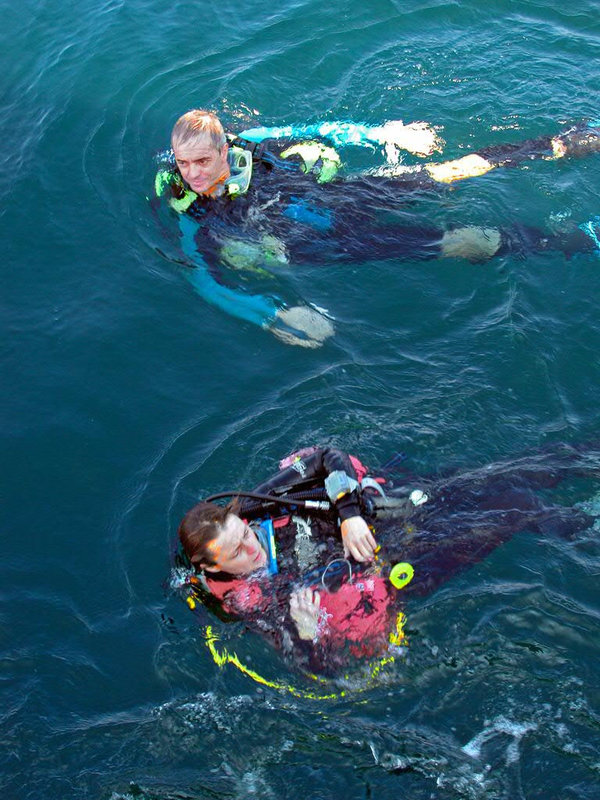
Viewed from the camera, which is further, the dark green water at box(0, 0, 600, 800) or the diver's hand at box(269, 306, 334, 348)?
the diver's hand at box(269, 306, 334, 348)

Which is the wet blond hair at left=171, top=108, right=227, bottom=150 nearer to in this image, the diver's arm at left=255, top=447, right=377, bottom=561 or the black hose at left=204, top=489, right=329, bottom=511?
the diver's arm at left=255, top=447, right=377, bottom=561

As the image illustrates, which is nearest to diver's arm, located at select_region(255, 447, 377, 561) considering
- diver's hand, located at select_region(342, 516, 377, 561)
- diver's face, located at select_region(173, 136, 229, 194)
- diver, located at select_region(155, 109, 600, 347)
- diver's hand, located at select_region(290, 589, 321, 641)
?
diver's hand, located at select_region(342, 516, 377, 561)

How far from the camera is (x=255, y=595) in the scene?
4332 millimetres

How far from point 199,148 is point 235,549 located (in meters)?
3.52

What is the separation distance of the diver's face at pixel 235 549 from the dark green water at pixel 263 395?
69 cm

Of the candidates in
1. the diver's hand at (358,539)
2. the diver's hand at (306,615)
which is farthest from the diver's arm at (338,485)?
the diver's hand at (306,615)

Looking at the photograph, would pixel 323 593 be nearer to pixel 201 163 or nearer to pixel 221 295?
pixel 221 295

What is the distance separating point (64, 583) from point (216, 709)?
56.3 inches

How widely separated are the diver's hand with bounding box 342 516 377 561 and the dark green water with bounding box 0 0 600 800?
64 cm

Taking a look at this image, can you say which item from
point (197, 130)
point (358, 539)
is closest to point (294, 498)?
point (358, 539)

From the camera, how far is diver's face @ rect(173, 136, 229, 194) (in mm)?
6172

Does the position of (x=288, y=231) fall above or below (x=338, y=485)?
above

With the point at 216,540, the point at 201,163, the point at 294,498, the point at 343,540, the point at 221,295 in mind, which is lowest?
the point at 343,540

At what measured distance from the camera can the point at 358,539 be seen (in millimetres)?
4273
